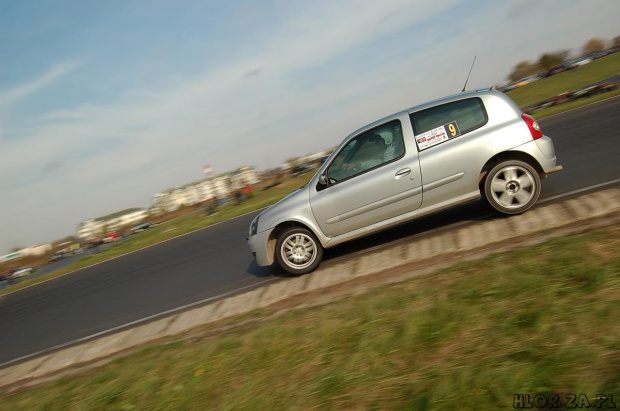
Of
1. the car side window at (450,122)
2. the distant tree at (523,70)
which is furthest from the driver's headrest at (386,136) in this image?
the distant tree at (523,70)

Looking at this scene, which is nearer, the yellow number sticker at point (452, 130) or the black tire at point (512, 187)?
the black tire at point (512, 187)

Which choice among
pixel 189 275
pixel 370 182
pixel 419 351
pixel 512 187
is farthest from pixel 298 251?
pixel 419 351

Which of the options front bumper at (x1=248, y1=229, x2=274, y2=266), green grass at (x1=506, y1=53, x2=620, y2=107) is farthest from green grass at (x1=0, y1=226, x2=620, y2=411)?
green grass at (x1=506, y1=53, x2=620, y2=107)

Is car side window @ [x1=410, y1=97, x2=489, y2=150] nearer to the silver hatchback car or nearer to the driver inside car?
the silver hatchback car

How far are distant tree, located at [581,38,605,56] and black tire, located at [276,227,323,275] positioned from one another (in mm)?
60709

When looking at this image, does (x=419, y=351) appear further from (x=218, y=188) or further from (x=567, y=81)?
(x=567, y=81)

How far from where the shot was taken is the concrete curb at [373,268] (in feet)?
19.8

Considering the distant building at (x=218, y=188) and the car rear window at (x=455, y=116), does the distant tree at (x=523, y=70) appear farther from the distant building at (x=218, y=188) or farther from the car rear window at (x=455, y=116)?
the car rear window at (x=455, y=116)

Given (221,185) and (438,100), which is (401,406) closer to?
(438,100)

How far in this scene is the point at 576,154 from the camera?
10250 millimetres

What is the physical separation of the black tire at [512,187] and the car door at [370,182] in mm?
1010

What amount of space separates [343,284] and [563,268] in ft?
9.29

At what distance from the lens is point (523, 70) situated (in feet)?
188

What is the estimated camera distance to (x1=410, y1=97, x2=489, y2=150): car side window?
22.9ft
